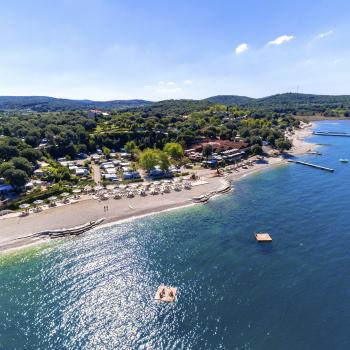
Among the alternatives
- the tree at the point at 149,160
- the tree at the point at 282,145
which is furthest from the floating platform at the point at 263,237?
the tree at the point at 282,145

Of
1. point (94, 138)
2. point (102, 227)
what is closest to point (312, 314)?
point (102, 227)

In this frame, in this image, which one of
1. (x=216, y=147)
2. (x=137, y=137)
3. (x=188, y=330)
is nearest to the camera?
(x=188, y=330)

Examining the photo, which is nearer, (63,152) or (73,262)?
(73,262)

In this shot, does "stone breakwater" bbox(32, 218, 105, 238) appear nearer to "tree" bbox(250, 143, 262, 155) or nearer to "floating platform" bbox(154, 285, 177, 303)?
"floating platform" bbox(154, 285, 177, 303)

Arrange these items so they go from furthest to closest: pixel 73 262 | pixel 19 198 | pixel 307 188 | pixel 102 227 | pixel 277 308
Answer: pixel 307 188 → pixel 19 198 → pixel 102 227 → pixel 73 262 → pixel 277 308

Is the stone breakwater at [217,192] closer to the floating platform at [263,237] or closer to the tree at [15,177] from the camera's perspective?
the floating platform at [263,237]

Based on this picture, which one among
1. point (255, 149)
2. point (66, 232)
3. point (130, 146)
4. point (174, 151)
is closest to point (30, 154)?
point (130, 146)

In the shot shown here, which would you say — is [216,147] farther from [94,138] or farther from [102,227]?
[102,227]
